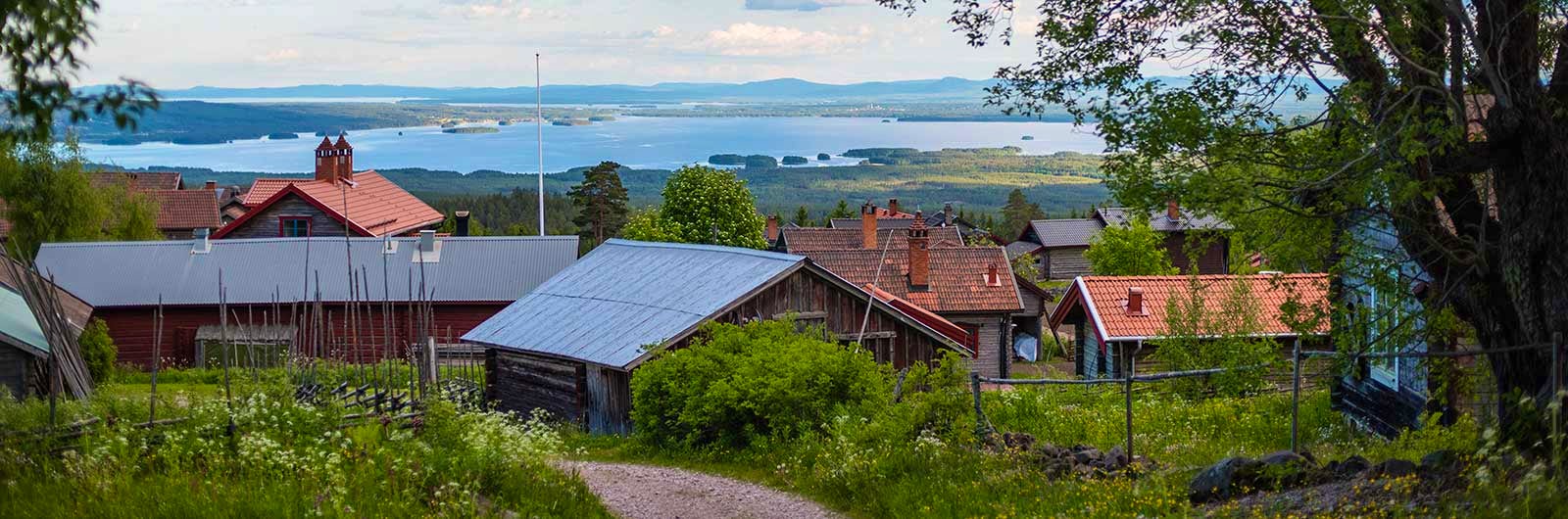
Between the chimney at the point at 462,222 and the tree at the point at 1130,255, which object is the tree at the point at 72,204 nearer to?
the chimney at the point at 462,222

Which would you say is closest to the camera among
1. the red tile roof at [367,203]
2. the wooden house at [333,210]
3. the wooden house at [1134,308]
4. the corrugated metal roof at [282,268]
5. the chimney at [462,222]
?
the wooden house at [1134,308]

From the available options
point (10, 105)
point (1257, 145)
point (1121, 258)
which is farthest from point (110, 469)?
point (1121, 258)

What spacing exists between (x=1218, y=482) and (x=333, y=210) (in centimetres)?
5438

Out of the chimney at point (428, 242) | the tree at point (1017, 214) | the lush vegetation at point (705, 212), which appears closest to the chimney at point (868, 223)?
the lush vegetation at point (705, 212)

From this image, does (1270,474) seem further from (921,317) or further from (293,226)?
(293,226)

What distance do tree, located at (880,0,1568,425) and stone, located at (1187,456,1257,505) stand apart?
197 centimetres

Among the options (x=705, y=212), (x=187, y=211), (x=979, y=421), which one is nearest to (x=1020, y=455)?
A: (x=979, y=421)

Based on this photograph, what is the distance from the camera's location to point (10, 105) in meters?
8.15

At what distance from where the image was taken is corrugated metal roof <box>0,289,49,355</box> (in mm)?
29000

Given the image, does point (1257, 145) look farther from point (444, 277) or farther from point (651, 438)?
point (444, 277)

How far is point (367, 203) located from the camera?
216 feet

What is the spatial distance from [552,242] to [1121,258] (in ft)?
83.2

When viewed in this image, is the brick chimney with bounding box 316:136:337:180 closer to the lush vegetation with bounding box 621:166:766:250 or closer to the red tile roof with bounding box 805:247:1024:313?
the lush vegetation with bounding box 621:166:766:250

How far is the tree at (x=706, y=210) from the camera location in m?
71.3
